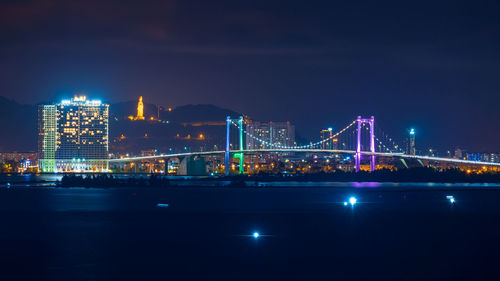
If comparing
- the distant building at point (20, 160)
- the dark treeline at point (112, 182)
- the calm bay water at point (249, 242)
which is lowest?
the calm bay water at point (249, 242)

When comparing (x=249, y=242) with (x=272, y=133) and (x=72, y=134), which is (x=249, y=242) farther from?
(x=72, y=134)

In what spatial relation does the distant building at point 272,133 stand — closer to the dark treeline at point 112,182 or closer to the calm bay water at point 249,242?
the dark treeline at point 112,182

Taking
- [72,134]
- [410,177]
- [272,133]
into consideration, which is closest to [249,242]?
[410,177]

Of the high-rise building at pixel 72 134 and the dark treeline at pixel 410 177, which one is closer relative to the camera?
the dark treeline at pixel 410 177

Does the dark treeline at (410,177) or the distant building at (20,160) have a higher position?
the distant building at (20,160)

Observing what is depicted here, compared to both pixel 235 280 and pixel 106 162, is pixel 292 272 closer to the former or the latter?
pixel 235 280

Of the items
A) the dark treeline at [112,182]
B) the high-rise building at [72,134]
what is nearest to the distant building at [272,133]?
the high-rise building at [72,134]

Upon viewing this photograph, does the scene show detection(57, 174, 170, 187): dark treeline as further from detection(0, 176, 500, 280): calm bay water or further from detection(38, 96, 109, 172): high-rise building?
detection(38, 96, 109, 172): high-rise building
